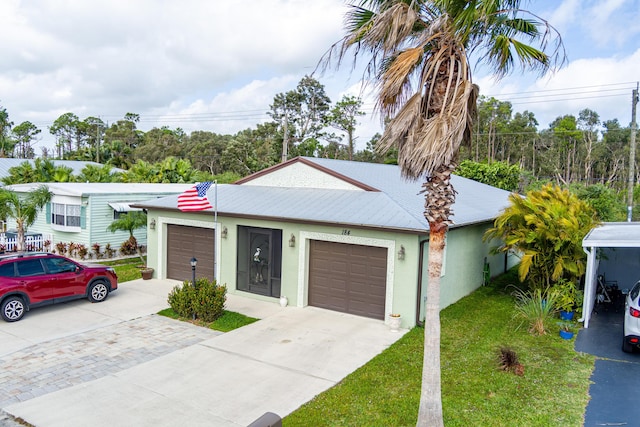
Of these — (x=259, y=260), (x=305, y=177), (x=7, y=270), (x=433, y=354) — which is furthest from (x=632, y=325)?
(x=7, y=270)

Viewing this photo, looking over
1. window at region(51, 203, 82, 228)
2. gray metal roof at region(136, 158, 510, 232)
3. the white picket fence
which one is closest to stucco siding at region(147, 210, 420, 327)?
gray metal roof at region(136, 158, 510, 232)

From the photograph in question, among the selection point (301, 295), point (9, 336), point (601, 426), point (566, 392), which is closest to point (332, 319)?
point (301, 295)

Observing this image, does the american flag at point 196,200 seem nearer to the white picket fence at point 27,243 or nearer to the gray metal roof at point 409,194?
the gray metal roof at point 409,194

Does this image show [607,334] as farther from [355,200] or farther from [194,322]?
[194,322]

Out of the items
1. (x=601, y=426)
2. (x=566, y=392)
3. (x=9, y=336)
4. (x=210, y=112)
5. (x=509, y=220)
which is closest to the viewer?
(x=601, y=426)

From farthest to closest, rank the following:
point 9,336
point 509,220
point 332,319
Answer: point 509,220 → point 332,319 → point 9,336

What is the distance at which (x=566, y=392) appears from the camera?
24.5 feet

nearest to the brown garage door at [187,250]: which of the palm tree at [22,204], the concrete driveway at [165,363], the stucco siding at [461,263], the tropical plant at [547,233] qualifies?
the concrete driveway at [165,363]

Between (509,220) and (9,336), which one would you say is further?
(509,220)

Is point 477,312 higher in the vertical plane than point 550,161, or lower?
lower

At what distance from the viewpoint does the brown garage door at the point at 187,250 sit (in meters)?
14.6

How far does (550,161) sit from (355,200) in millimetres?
52501

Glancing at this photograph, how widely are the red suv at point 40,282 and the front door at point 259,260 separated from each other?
12.7ft

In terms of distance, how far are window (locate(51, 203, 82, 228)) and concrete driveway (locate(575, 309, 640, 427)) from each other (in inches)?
743
